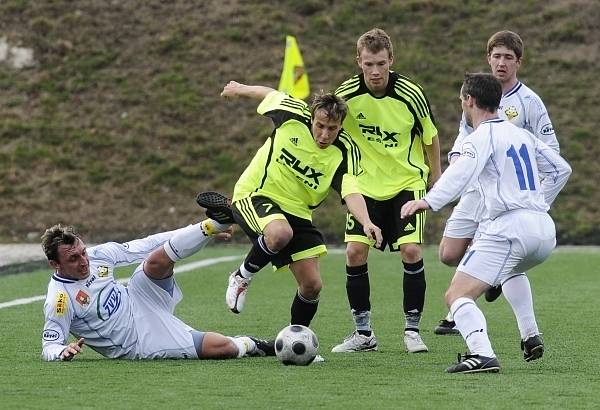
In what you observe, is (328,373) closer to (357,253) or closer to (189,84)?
(357,253)

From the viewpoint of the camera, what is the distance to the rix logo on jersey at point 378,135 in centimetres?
952

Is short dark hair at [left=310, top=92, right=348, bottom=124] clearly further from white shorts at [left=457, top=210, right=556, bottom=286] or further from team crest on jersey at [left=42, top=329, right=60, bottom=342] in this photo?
team crest on jersey at [left=42, top=329, right=60, bottom=342]

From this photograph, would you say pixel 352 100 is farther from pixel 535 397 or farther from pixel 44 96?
pixel 44 96

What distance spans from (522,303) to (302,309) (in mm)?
1494

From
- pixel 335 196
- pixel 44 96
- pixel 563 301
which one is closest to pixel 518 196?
pixel 563 301

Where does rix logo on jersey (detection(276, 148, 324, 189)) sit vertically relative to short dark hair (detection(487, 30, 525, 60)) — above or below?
below

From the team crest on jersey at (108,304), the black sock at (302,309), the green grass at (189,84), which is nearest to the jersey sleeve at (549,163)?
the black sock at (302,309)

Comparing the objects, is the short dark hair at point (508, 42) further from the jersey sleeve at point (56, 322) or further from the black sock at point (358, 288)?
the jersey sleeve at point (56, 322)

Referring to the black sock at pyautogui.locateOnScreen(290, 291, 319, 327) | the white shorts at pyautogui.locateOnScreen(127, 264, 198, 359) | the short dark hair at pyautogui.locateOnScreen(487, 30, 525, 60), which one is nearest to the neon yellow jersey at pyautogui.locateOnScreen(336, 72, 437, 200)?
the short dark hair at pyautogui.locateOnScreen(487, 30, 525, 60)

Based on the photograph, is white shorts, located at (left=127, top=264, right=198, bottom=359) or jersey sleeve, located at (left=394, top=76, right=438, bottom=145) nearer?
white shorts, located at (left=127, top=264, right=198, bottom=359)

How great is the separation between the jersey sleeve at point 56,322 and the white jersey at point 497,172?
2.36 metres

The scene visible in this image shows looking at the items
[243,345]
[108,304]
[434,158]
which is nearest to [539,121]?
[434,158]

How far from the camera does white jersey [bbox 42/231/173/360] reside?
26.8 ft

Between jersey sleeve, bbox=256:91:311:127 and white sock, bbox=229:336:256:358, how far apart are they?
1.46m
